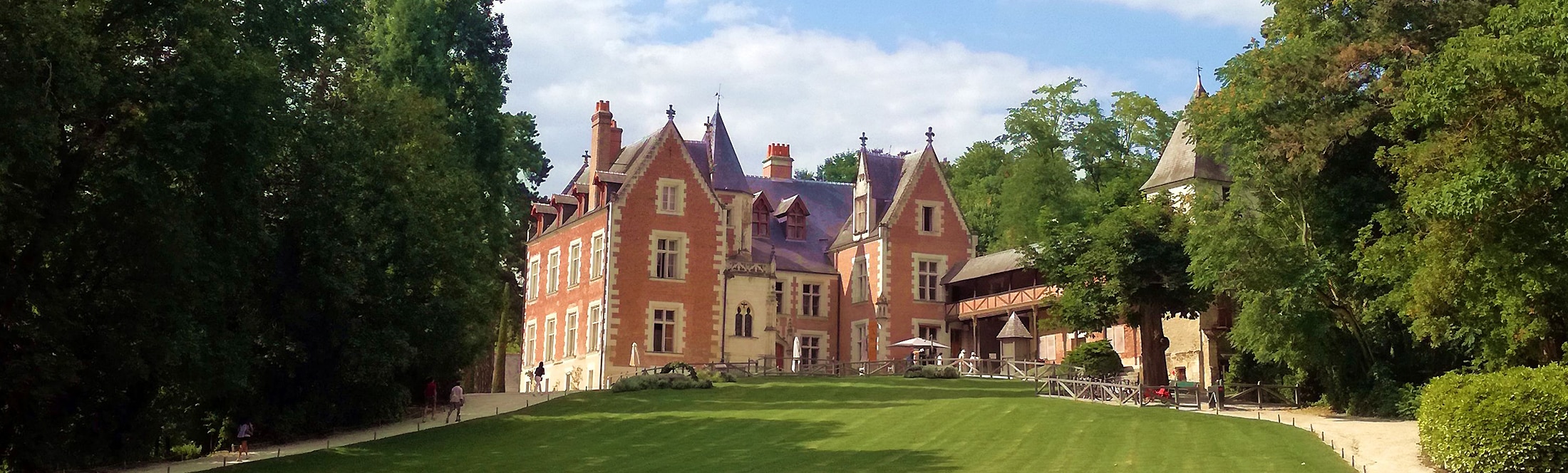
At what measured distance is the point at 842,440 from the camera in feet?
80.4

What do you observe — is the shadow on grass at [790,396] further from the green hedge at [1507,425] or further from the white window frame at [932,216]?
the white window frame at [932,216]

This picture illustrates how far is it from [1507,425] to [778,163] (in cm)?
4202

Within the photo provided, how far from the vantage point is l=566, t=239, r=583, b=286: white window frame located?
1943 inches

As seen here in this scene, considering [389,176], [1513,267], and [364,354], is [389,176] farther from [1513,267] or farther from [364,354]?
[1513,267]

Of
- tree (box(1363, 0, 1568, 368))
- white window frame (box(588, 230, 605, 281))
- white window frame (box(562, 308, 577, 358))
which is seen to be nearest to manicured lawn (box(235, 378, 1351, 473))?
tree (box(1363, 0, 1568, 368))

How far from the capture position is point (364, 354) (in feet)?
94.8

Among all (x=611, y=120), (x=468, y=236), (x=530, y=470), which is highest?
(x=611, y=120)

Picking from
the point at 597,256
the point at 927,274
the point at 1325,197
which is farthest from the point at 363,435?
the point at 927,274

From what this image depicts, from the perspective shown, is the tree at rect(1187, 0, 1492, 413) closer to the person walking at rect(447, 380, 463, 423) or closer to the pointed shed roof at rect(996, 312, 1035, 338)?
the pointed shed roof at rect(996, 312, 1035, 338)

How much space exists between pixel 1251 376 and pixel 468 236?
2012cm

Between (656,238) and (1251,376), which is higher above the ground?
(656,238)

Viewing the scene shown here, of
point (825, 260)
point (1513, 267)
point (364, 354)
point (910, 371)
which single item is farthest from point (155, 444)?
point (825, 260)

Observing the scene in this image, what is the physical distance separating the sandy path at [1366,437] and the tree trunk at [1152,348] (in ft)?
16.1

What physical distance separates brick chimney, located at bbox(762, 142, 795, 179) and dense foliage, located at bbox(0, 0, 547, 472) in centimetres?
2628
